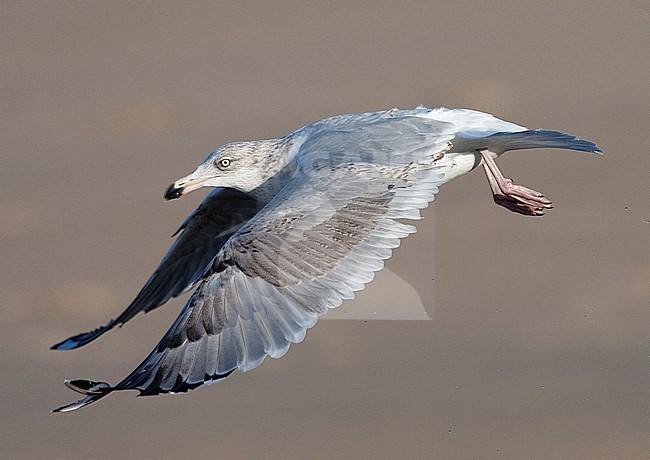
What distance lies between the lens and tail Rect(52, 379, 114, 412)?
354 cm

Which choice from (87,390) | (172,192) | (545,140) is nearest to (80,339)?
(172,192)

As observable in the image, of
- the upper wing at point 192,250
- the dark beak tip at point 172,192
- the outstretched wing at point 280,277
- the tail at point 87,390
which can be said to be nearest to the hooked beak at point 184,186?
the dark beak tip at point 172,192

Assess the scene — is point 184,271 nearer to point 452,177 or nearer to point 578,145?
point 452,177

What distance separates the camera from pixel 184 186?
4371mm

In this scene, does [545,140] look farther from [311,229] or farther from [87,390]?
[87,390]

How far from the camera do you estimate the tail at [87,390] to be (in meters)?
3.54

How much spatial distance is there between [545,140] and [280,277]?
112 centimetres

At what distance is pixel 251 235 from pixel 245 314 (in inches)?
9.3

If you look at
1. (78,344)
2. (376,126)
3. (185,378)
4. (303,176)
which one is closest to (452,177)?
(376,126)

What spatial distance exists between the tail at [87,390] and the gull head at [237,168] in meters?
1.06

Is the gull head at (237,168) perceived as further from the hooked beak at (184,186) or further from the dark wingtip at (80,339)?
the dark wingtip at (80,339)

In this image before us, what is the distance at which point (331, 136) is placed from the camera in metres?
4.20

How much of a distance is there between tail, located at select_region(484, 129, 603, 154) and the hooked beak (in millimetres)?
1009

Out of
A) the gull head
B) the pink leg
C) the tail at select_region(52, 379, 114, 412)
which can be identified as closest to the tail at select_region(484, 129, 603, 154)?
the pink leg
